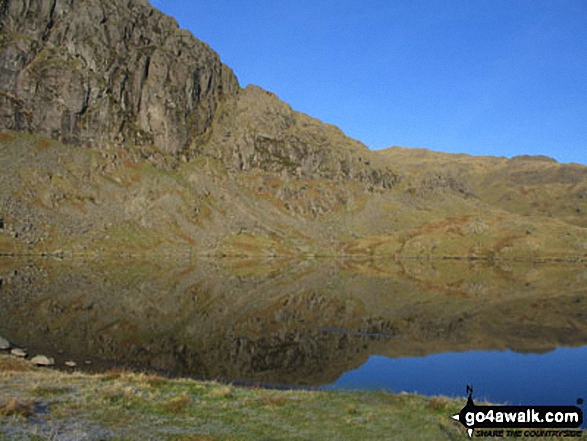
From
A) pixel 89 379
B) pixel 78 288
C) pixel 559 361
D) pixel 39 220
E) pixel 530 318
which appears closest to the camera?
pixel 89 379

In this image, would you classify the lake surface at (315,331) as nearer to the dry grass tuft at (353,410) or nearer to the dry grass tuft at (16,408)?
the dry grass tuft at (353,410)

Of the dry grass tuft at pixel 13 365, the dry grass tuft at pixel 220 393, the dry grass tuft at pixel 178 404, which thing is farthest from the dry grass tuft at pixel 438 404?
the dry grass tuft at pixel 13 365

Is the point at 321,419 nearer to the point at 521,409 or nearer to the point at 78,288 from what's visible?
the point at 521,409

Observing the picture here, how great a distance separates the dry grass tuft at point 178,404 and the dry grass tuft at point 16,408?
5977mm

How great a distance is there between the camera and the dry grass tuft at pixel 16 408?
18938 millimetres

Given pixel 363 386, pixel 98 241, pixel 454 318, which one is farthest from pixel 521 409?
pixel 98 241

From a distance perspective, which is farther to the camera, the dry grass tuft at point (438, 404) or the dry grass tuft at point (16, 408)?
the dry grass tuft at point (438, 404)

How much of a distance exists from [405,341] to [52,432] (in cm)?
5057

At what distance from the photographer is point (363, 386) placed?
40281 millimetres

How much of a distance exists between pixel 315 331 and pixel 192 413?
4394 centimetres

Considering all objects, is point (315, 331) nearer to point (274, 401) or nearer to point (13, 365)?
point (13, 365)

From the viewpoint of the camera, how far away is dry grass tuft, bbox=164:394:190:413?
22.3m

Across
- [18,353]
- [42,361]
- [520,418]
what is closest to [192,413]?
[520,418]

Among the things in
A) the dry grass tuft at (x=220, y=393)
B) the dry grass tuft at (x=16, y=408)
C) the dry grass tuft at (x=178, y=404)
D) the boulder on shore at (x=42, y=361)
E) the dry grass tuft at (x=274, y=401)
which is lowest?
the boulder on shore at (x=42, y=361)
